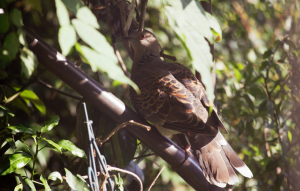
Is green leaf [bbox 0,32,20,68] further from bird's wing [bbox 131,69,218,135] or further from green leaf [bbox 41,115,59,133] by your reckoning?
bird's wing [bbox 131,69,218,135]

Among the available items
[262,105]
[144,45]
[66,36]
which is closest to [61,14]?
[66,36]

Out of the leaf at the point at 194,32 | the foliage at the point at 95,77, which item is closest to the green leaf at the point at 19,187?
the foliage at the point at 95,77

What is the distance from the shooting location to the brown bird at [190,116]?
1059 millimetres

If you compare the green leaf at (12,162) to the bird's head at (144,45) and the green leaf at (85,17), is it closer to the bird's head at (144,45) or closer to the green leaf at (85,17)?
the green leaf at (85,17)

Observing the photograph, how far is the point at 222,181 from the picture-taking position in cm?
104

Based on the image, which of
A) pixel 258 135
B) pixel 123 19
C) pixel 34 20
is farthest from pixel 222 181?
pixel 258 135

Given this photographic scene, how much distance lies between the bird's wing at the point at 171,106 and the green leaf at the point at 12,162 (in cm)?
54

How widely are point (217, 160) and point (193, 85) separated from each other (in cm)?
35

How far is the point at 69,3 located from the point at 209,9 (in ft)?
2.70

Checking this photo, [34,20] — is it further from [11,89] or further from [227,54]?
[227,54]

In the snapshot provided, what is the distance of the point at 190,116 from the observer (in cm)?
109

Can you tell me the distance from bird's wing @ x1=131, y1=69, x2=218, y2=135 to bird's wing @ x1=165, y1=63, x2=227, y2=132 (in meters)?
0.02

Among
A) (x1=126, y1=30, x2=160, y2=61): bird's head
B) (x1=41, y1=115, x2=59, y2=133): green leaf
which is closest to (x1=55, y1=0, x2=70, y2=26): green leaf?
(x1=41, y1=115, x2=59, y2=133): green leaf

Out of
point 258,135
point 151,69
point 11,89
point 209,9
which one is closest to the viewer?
point 11,89
